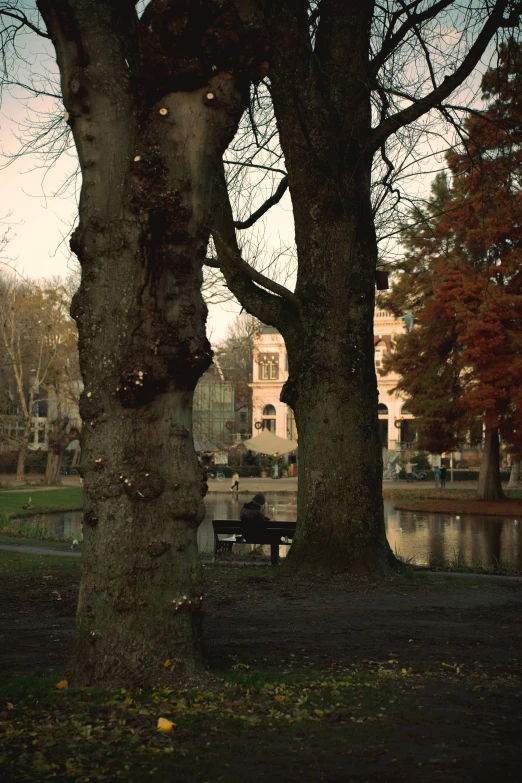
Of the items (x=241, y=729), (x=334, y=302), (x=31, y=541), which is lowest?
(x=31, y=541)

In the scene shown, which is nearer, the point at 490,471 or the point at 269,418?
the point at 490,471

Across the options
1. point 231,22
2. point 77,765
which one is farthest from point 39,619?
point 231,22

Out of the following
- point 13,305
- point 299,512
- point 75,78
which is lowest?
point 299,512

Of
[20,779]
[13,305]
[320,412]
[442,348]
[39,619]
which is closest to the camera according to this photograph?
[20,779]

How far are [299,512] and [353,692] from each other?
5888 millimetres

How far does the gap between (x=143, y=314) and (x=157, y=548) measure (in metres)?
1.42

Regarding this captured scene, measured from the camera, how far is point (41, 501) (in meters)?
31.4

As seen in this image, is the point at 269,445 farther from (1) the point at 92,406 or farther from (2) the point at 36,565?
(1) the point at 92,406

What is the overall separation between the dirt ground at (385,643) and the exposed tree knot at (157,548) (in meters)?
1.10

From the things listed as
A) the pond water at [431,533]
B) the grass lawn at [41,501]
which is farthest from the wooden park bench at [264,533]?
the grass lawn at [41,501]

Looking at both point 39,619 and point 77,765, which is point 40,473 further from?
point 77,765

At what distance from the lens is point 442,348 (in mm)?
35562

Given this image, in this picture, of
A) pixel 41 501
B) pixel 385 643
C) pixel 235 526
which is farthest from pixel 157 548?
pixel 41 501

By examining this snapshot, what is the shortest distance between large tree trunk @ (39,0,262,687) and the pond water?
10.5 meters
